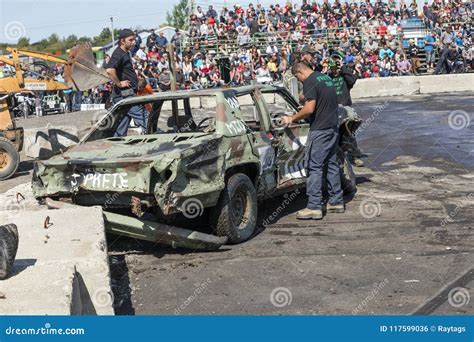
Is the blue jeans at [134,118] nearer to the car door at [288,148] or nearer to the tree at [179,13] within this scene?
the car door at [288,148]

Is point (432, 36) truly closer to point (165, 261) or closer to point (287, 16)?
point (287, 16)

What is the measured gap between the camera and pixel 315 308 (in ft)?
17.4

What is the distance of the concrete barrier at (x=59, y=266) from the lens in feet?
14.1

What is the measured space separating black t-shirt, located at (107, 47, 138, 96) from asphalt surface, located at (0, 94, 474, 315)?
9.47 feet

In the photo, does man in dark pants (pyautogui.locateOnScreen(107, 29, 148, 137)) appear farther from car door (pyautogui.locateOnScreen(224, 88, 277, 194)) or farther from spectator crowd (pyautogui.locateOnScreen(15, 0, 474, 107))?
spectator crowd (pyautogui.locateOnScreen(15, 0, 474, 107))

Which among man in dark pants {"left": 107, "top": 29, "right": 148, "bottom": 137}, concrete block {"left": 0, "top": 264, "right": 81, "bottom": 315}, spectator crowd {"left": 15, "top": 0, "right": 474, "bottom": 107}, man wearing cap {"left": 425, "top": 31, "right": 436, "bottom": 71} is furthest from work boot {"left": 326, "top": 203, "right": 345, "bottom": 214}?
man wearing cap {"left": 425, "top": 31, "right": 436, "bottom": 71}

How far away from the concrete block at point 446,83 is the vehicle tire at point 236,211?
19.7 meters

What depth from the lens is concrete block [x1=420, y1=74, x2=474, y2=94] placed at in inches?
1017

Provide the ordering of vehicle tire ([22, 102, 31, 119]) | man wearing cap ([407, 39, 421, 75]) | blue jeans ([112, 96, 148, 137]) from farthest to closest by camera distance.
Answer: man wearing cap ([407, 39, 421, 75]), vehicle tire ([22, 102, 31, 119]), blue jeans ([112, 96, 148, 137])

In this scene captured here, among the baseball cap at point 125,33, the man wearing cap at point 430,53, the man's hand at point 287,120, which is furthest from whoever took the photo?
the man wearing cap at point 430,53

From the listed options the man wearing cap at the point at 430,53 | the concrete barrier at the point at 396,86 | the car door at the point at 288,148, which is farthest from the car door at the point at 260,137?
the man wearing cap at the point at 430,53

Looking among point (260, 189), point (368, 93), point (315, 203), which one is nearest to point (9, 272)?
point (260, 189)

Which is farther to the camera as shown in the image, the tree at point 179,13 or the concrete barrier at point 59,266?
the tree at point 179,13

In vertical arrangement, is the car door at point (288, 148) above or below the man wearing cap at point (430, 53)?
above
